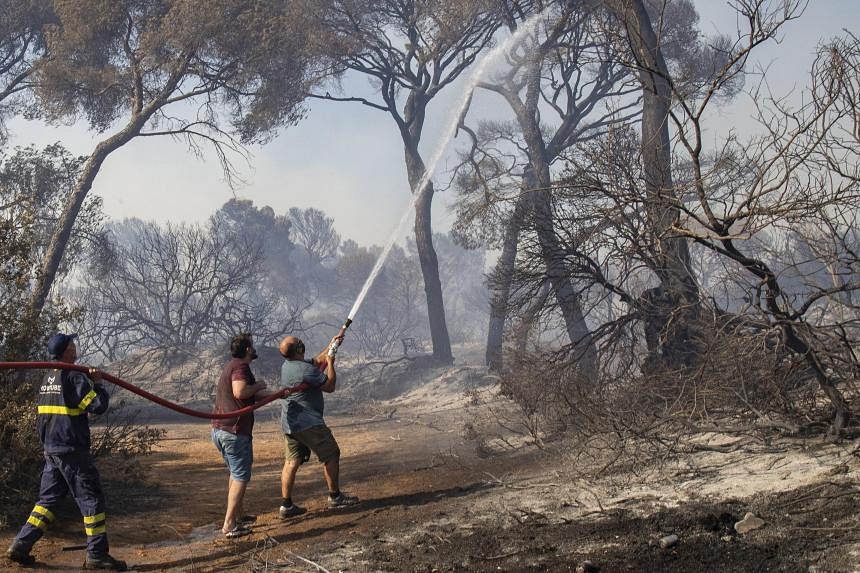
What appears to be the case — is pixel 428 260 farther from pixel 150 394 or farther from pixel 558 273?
pixel 150 394

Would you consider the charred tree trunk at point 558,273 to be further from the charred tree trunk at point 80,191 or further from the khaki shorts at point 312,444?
the charred tree trunk at point 80,191

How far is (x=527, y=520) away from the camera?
589 centimetres

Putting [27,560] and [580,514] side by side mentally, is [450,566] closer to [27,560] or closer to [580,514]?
[580,514]

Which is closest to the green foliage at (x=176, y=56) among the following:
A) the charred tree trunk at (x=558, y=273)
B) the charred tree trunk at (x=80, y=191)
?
the charred tree trunk at (x=80, y=191)

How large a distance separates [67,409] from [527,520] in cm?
353

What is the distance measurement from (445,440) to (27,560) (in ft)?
26.2

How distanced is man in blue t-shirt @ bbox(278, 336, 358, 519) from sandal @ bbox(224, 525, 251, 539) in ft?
1.83

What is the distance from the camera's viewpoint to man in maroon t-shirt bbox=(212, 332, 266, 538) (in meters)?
6.44

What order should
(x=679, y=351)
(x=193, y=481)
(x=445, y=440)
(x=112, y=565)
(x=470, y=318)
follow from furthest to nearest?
(x=470, y=318), (x=445, y=440), (x=193, y=481), (x=679, y=351), (x=112, y=565)

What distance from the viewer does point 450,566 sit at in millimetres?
5074

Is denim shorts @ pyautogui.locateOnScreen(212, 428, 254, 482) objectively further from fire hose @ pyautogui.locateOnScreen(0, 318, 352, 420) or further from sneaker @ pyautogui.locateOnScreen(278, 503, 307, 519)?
sneaker @ pyautogui.locateOnScreen(278, 503, 307, 519)

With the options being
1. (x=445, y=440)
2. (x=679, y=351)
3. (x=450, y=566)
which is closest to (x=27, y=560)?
(x=450, y=566)

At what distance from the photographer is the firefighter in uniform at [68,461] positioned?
5.51m

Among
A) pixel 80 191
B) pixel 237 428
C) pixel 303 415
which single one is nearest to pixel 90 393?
pixel 237 428
